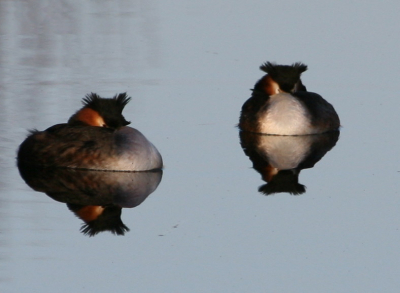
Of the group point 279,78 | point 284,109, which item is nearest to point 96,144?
point 284,109

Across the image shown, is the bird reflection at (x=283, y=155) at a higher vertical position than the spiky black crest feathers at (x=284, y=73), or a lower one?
lower

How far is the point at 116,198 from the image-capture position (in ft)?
27.7

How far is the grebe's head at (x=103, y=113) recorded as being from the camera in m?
9.26

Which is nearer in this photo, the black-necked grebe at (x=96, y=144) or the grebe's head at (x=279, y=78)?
the black-necked grebe at (x=96, y=144)

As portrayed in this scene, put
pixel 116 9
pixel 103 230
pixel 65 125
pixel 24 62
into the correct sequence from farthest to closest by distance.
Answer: pixel 116 9 < pixel 24 62 < pixel 65 125 < pixel 103 230

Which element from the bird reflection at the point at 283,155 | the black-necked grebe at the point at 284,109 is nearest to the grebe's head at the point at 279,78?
the black-necked grebe at the point at 284,109

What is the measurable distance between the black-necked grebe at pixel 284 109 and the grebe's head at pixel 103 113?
2151 millimetres

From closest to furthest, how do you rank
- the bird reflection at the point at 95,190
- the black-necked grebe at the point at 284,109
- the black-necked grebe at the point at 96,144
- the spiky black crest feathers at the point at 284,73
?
the bird reflection at the point at 95,190
the black-necked grebe at the point at 96,144
the black-necked grebe at the point at 284,109
the spiky black crest feathers at the point at 284,73

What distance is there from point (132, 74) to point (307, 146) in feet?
9.83

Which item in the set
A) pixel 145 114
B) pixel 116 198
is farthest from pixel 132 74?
pixel 116 198

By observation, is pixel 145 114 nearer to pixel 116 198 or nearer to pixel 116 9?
pixel 116 198

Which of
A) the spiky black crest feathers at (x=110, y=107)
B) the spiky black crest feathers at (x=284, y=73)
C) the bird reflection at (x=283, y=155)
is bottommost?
the bird reflection at (x=283, y=155)

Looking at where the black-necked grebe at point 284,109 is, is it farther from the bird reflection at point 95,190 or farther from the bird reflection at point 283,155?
the bird reflection at point 95,190

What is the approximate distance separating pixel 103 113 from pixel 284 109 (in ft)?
8.16
